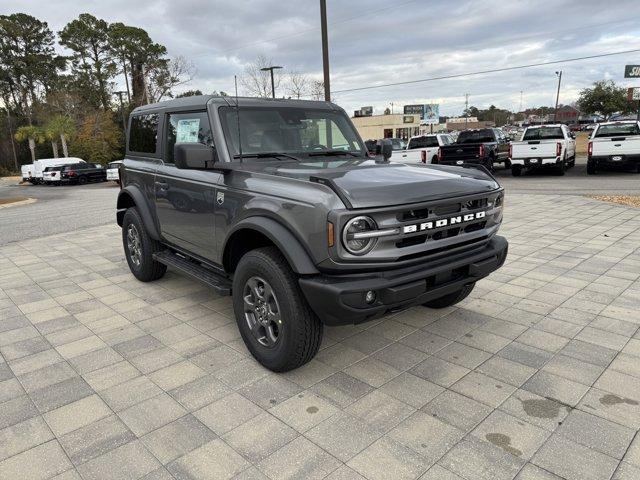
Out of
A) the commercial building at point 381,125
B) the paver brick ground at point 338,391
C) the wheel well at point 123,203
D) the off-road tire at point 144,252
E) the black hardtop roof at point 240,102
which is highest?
the commercial building at point 381,125

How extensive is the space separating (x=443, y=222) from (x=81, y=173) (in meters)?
31.3

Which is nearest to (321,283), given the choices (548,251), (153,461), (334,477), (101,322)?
(334,477)

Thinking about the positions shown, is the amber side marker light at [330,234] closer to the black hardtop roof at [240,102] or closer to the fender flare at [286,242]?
the fender flare at [286,242]

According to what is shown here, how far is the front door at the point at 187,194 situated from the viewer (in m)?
4.00

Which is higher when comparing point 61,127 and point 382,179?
point 61,127

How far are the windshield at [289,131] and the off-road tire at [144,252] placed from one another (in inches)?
76.7

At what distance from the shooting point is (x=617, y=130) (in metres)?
17.2

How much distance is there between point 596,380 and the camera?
3203 mm

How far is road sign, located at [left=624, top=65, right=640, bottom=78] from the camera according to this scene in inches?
944

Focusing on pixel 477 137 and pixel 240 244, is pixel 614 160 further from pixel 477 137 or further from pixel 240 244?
pixel 240 244

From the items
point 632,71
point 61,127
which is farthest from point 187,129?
point 61,127

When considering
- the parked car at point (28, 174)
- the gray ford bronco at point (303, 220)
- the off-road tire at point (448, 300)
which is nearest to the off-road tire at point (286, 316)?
the gray ford bronco at point (303, 220)

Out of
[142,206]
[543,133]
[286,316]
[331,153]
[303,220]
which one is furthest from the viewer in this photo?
[543,133]

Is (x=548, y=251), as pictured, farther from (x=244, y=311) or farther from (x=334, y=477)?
(x=334, y=477)
